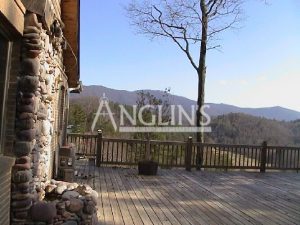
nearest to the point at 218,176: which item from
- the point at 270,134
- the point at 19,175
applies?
the point at 19,175

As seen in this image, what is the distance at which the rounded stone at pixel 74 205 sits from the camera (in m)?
5.28

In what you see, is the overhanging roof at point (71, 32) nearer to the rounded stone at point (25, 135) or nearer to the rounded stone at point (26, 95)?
the rounded stone at point (26, 95)

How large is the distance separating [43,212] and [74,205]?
55 centimetres

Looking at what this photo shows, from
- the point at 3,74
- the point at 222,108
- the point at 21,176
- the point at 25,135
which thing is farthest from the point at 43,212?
the point at 222,108

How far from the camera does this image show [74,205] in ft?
17.4

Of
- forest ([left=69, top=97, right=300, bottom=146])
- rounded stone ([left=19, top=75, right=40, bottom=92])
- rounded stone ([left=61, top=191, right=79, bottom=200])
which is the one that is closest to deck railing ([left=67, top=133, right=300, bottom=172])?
forest ([left=69, top=97, right=300, bottom=146])

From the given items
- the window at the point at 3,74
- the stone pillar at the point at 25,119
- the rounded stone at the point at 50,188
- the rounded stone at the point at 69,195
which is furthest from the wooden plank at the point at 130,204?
the window at the point at 3,74

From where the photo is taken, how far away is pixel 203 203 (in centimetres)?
782

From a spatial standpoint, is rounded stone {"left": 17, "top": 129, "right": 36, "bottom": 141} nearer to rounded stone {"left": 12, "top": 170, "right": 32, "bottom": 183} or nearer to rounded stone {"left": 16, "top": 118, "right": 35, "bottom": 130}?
rounded stone {"left": 16, "top": 118, "right": 35, "bottom": 130}

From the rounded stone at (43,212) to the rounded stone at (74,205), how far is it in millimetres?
273

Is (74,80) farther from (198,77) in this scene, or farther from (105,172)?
(198,77)

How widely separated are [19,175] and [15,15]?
5.31ft

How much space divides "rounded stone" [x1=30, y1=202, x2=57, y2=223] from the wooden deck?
121cm

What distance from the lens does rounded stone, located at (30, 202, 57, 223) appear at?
4.75 metres
